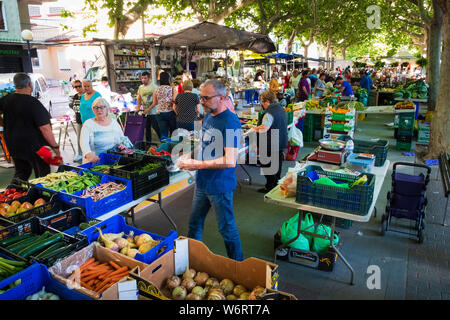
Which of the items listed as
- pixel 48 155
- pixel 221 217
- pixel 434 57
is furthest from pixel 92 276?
pixel 434 57

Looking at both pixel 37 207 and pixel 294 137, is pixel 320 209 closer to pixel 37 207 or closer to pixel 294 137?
pixel 37 207

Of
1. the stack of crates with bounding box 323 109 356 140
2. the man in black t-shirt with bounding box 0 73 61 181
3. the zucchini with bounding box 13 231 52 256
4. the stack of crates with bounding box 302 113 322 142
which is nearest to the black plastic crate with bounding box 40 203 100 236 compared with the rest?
the zucchini with bounding box 13 231 52 256

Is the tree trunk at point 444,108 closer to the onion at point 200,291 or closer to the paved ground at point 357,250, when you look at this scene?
the paved ground at point 357,250

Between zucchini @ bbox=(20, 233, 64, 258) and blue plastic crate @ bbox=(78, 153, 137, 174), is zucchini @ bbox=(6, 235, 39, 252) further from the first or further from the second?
blue plastic crate @ bbox=(78, 153, 137, 174)

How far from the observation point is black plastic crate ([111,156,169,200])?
3584 millimetres

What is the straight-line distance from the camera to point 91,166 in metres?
4.17

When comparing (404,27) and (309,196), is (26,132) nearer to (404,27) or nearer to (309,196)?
(309,196)

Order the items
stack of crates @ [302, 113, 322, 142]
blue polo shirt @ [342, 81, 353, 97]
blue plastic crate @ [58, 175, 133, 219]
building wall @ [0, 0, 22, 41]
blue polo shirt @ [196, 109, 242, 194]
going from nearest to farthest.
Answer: blue polo shirt @ [196, 109, 242, 194]
blue plastic crate @ [58, 175, 133, 219]
stack of crates @ [302, 113, 322, 142]
blue polo shirt @ [342, 81, 353, 97]
building wall @ [0, 0, 22, 41]

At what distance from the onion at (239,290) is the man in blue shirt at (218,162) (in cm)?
83

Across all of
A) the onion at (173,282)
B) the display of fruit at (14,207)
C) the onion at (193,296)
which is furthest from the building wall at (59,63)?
the onion at (193,296)

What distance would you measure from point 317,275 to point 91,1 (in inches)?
466

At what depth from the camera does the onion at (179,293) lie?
7.50 feet

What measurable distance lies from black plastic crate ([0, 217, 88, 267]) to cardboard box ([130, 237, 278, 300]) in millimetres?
606

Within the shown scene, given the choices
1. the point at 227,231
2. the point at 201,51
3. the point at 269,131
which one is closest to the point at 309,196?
the point at 227,231
